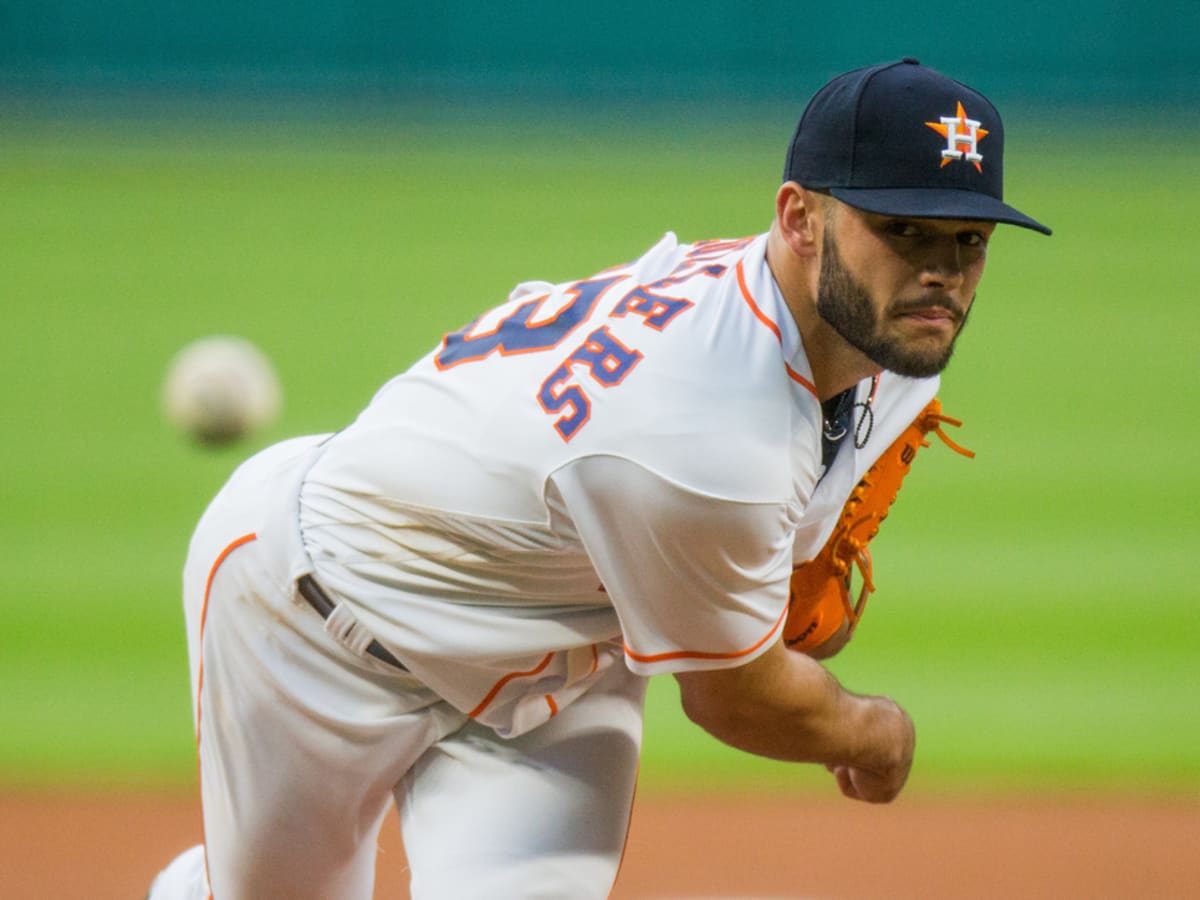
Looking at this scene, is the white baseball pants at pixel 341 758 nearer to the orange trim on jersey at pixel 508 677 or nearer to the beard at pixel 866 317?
the orange trim on jersey at pixel 508 677

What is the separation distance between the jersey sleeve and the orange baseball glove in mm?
410

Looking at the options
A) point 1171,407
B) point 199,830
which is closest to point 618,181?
point 1171,407

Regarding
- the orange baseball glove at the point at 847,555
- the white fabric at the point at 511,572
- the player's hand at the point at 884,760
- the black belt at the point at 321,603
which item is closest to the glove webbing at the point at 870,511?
the orange baseball glove at the point at 847,555

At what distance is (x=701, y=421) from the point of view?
9.63ft

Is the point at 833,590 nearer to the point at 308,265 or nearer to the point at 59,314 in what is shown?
the point at 59,314

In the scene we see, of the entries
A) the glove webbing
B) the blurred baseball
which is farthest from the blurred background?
the glove webbing

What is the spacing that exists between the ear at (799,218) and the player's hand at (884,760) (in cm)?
94

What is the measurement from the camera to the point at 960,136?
2.93m

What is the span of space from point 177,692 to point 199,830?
131 cm

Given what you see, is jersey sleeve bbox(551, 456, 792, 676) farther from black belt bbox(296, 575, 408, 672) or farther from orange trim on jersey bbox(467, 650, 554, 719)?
black belt bbox(296, 575, 408, 672)

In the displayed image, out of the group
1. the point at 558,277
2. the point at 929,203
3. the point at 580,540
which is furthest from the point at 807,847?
the point at 558,277

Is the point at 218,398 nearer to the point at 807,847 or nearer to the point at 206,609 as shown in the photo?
the point at 807,847

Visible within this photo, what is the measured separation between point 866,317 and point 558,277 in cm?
1015

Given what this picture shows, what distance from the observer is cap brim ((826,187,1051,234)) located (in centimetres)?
285
